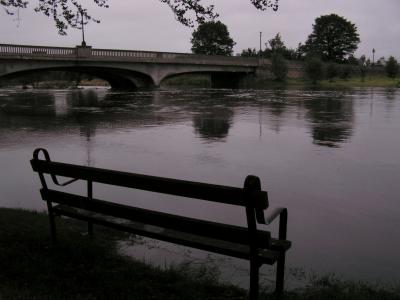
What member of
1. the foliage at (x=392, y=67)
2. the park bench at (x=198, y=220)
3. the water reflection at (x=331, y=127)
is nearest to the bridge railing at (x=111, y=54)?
the foliage at (x=392, y=67)

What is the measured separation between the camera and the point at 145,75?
67625 millimetres

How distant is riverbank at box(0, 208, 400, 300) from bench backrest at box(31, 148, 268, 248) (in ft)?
1.68

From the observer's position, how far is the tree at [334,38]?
115125 millimetres

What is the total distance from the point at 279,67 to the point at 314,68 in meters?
5.84

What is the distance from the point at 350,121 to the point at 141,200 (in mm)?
16122

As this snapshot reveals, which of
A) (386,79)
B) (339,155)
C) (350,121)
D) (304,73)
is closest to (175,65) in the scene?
(304,73)

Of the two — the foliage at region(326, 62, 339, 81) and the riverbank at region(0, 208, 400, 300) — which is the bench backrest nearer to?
the riverbank at region(0, 208, 400, 300)

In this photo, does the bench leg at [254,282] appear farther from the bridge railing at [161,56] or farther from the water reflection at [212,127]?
the bridge railing at [161,56]

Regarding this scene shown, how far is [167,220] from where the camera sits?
4363mm

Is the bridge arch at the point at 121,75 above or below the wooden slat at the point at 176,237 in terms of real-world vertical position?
above

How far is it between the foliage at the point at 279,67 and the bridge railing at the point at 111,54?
5.95 m

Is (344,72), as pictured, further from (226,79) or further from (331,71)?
(226,79)

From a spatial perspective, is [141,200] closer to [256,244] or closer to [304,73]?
[256,244]

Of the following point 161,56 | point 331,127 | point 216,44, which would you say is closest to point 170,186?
point 331,127
